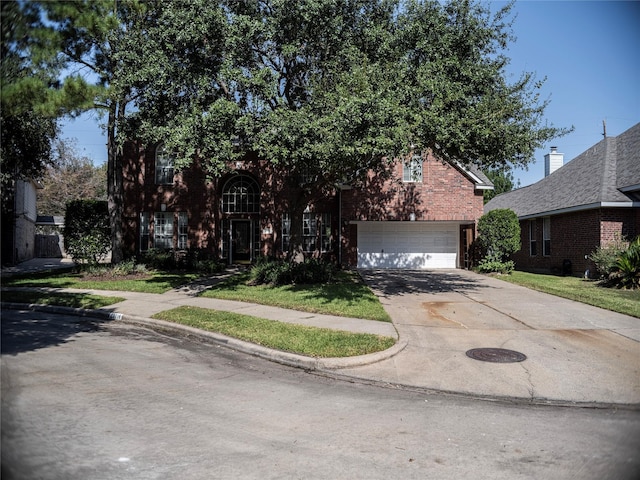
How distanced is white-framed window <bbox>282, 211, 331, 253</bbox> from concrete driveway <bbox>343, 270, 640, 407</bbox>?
1016 cm

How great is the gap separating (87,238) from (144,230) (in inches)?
252

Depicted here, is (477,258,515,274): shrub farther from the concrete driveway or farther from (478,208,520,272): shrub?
the concrete driveway

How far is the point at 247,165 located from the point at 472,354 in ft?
59.9

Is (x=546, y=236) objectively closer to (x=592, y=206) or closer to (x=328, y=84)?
(x=592, y=206)

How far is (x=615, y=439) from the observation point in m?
1.26

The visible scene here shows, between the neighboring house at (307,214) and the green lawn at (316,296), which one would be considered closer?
the green lawn at (316,296)

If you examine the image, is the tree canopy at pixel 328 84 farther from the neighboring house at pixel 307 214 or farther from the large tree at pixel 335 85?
the neighboring house at pixel 307 214

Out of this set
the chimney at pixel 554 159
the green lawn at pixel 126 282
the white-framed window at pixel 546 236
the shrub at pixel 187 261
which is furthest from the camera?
the chimney at pixel 554 159

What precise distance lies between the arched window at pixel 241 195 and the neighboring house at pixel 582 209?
1395 centimetres

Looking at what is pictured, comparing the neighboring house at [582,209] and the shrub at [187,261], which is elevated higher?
the neighboring house at [582,209]

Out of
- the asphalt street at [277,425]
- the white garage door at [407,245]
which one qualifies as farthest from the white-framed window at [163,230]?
the asphalt street at [277,425]

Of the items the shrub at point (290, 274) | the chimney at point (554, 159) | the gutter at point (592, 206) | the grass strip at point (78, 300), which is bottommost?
the grass strip at point (78, 300)

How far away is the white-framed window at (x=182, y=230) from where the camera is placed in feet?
79.9

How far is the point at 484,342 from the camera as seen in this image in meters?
8.26
